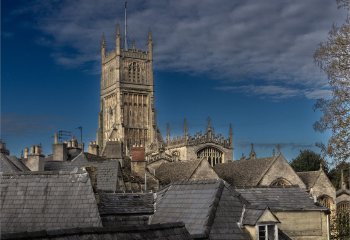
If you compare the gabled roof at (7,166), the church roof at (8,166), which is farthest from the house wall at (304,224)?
the gabled roof at (7,166)

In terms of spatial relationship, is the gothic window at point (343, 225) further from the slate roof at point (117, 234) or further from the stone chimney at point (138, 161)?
the slate roof at point (117, 234)

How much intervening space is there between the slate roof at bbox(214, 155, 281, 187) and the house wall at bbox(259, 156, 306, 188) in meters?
0.43

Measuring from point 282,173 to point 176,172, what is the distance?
9.51m

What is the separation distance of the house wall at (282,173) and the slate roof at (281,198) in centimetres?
→ 2003

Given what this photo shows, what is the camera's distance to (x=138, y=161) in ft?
116

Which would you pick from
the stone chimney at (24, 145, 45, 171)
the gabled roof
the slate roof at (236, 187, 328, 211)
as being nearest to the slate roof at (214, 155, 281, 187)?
the stone chimney at (24, 145, 45, 171)

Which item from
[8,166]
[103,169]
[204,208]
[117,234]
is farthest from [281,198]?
[8,166]

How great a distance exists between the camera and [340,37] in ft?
61.5

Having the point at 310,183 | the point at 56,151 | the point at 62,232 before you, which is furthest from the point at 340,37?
the point at 310,183

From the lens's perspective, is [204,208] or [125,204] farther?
[125,204]

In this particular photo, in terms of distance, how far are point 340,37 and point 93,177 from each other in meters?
10.3

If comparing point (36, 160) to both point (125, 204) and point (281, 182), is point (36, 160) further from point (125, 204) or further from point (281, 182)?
point (281, 182)

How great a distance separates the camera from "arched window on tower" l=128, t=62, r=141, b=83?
104688 mm

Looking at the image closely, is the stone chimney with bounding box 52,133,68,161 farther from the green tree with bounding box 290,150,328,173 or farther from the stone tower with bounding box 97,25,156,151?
the stone tower with bounding box 97,25,156,151
